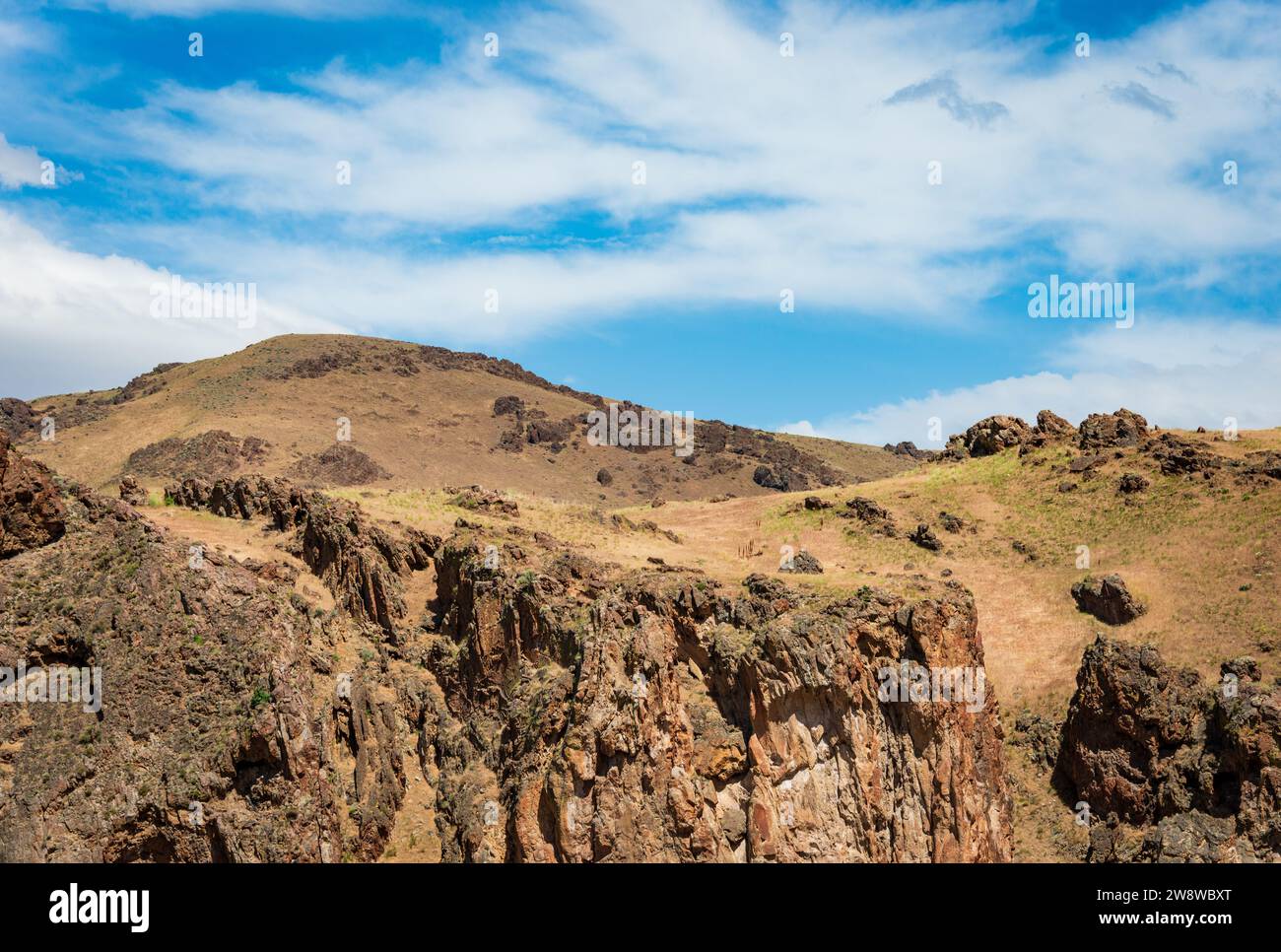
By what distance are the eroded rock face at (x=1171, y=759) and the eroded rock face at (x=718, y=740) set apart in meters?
7.53

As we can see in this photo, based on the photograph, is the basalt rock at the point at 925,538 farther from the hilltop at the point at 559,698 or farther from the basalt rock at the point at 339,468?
the basalt rock at the point at 339,468

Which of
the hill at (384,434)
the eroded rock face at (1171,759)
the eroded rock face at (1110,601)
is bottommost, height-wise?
the eroded rock face at (1171,759)

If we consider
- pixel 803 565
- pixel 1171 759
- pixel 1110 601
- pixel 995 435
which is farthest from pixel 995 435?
pixel 1171 759

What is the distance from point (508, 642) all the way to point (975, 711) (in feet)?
47.7

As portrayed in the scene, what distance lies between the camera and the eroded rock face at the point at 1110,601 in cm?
5466

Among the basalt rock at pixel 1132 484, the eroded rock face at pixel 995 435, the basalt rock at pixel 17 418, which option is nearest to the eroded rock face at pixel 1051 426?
the eroded rock face at pixel 995 435

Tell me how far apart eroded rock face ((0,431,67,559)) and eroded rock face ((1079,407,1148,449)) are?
61.9 metres

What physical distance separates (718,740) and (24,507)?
20812 millimetres

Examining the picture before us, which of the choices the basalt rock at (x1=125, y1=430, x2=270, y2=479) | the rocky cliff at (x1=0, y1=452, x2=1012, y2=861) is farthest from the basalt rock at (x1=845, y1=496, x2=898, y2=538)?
the basalt rock at (x1=125, y1=430, x2=270, y2=479)

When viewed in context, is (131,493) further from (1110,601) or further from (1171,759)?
(1110,601)

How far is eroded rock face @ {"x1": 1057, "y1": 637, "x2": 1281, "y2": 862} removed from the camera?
122 feet

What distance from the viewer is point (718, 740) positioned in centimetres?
3312

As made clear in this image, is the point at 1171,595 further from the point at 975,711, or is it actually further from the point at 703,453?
the point at 703,453
